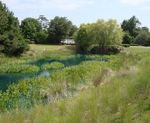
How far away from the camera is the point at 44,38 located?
84.4 m

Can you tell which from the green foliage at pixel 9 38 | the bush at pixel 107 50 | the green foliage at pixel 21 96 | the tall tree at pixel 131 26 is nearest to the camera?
the green foliage at pixel 21 96

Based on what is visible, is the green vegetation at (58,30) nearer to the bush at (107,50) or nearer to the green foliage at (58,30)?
the green foliage at (58,30)

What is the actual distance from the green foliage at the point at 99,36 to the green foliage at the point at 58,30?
9.57 metres

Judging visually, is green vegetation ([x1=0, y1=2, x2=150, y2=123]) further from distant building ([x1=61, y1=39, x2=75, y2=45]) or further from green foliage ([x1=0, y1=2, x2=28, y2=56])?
distant building ([x1=61, y1=39, x2=75, y2=45])

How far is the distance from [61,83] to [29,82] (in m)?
4.39

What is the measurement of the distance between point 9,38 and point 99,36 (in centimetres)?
2584

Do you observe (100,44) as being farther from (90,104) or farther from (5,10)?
(90,104)

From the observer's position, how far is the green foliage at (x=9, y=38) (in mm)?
53875

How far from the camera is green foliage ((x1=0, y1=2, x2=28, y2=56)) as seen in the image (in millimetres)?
53875

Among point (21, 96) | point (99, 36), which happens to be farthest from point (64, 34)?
point (21, 96)

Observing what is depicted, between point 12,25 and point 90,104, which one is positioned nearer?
point 90,104

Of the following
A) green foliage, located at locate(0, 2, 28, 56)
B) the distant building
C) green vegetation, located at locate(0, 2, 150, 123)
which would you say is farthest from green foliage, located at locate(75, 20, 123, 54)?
green foliage, located at locate(0, 2, 28, 56)

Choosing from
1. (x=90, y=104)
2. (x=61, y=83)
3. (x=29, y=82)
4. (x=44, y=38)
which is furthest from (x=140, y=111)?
(x=44, y=38)

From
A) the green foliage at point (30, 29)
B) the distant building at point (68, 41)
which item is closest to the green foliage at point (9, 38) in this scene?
the green foliage at point (30, 29)
